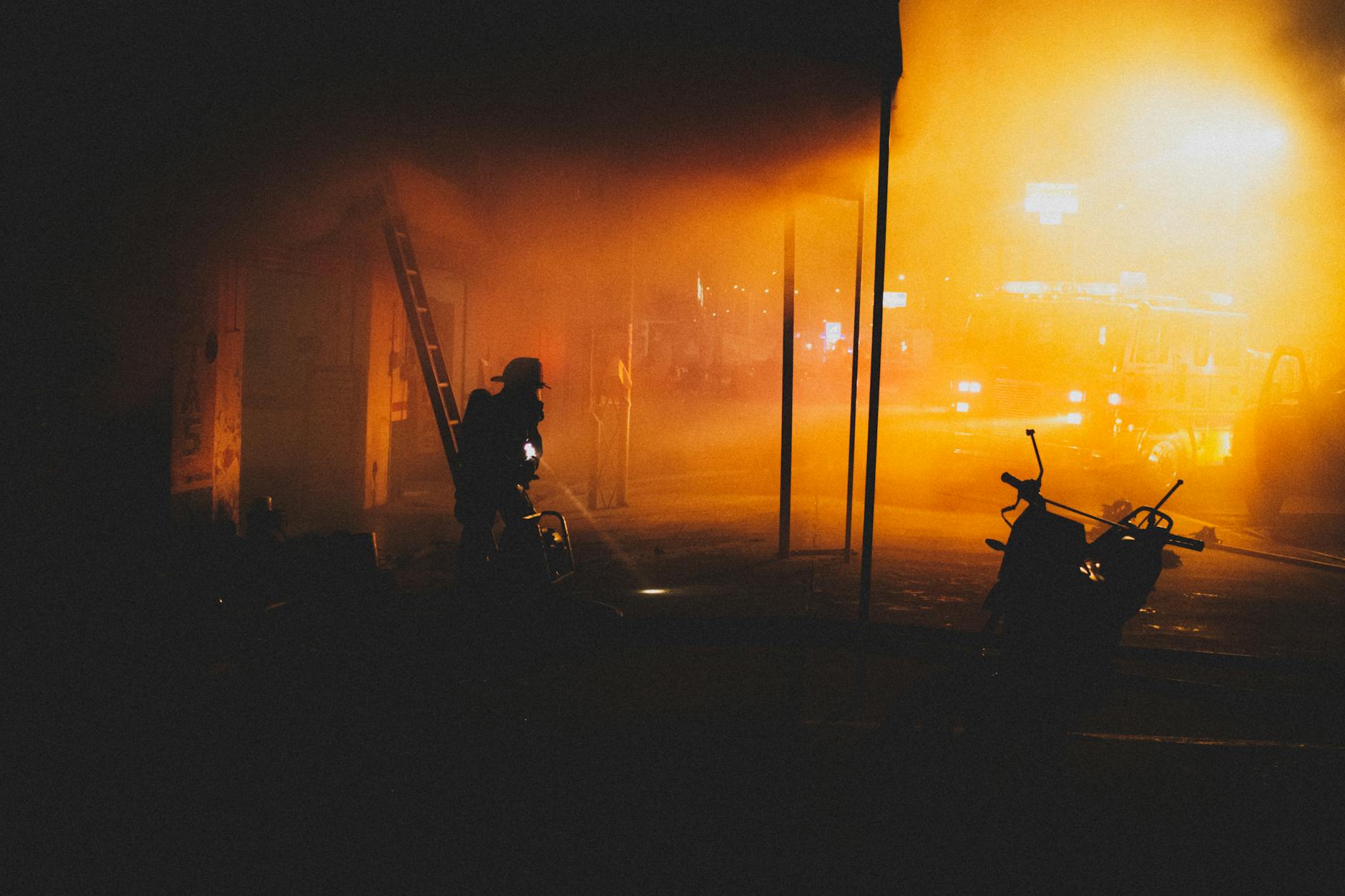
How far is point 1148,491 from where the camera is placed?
1359 centimetres

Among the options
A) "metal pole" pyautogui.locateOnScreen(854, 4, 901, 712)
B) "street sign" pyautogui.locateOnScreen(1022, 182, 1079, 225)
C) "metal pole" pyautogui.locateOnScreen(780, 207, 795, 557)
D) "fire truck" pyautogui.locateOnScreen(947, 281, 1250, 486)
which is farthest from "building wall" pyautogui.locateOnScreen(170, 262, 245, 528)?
"street sign" pyautogui.locateOnScreen(1022, 182, 1079, 225)

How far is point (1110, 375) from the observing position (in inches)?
552

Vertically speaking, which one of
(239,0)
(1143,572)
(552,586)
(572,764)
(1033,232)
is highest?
(1033,232)

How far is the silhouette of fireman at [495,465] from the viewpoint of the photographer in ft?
21.1

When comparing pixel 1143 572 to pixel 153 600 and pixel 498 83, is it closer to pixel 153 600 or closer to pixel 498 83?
pixel 153 600

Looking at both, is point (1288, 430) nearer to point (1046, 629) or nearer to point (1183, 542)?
point (1183, 542)

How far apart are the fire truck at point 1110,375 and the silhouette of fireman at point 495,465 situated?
10.3 meters

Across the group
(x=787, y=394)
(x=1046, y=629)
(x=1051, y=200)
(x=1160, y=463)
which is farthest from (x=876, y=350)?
(x=1051, y=200)

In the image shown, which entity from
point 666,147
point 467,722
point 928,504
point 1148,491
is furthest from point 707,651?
point 1148,491

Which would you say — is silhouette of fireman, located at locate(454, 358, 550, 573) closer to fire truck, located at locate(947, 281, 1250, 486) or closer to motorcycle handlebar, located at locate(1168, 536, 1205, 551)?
motorcycle handlebar, located at locate(1168, 536, 1205, 551)

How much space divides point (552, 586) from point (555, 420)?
10.8m

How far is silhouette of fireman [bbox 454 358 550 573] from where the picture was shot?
6.44 metres

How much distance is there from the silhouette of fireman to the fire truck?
10.3 metres

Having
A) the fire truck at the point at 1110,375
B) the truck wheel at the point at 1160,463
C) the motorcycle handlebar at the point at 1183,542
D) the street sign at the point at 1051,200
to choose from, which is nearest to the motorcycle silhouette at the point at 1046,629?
the motorcycle handlebar at the point at 1183,542
